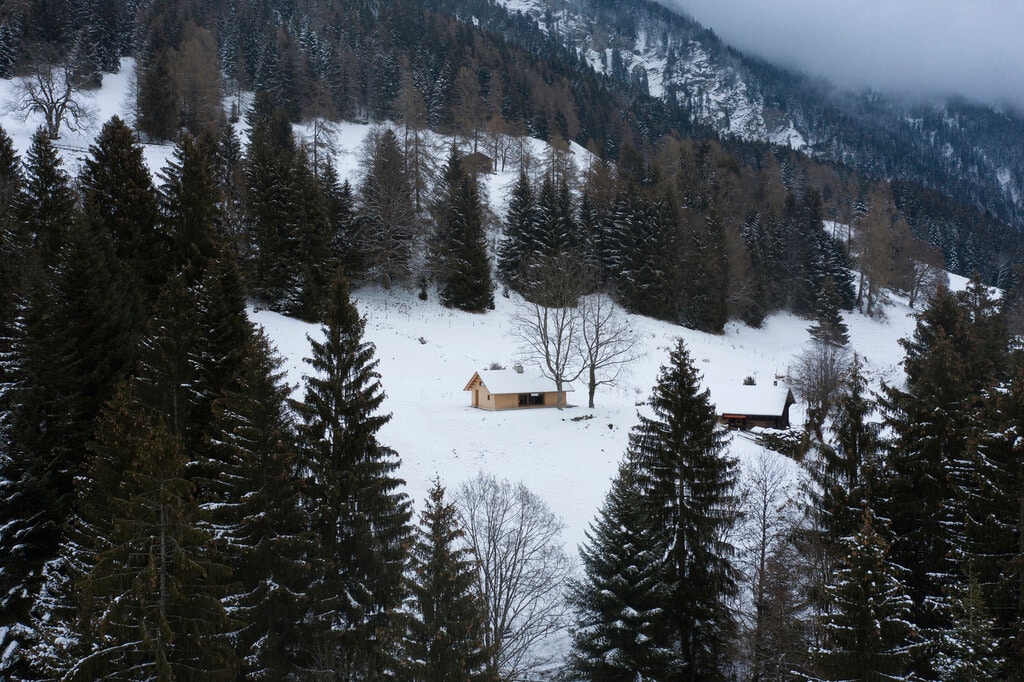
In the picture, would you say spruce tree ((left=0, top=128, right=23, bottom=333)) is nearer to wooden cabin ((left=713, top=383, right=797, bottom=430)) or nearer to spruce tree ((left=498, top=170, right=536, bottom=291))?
wooden cabin ((left=713, top=383, right=797, bottom=430))

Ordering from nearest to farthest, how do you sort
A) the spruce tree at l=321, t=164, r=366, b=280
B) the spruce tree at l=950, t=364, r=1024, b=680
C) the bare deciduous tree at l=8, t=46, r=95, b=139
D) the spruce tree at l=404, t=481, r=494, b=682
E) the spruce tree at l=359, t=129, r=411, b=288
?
the spruce tree at l=404, t=481, r=494, b=682 → the spruce tree at l=950, t=364, r=1024, b=680 → the spruce tree at l=321, t=164, r=366, b=280 → the spruce tree at l=359, t=129, r=411, b=288 → the bare deciduous tree at l=8, t=46, r=95, b=139

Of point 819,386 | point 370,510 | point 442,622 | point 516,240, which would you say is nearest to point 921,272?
point 819,386

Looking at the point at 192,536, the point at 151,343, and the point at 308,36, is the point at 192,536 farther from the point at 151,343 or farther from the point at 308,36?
Answer: the point at 308,36

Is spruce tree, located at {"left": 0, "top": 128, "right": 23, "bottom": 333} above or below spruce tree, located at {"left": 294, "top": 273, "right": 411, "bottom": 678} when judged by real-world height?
above

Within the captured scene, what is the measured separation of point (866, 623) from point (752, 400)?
2385 cm

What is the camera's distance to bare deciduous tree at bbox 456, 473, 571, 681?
15250 mm

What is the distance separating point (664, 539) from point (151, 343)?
612 inches

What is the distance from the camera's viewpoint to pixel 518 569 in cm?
1675

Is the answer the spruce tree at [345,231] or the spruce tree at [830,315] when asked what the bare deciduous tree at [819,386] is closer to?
the spruce tree at [830,315]

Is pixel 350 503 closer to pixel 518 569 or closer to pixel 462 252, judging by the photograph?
pixel 518 569

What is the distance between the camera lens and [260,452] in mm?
12422

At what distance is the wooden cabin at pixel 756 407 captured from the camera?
107ft

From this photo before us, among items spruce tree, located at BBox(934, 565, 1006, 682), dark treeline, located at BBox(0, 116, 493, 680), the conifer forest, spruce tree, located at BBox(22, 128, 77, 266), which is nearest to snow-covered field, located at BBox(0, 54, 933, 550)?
the conifer forest

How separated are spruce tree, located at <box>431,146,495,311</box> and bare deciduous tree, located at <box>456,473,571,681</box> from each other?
95.2 ft
